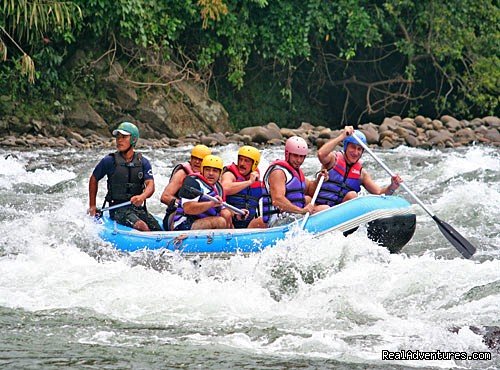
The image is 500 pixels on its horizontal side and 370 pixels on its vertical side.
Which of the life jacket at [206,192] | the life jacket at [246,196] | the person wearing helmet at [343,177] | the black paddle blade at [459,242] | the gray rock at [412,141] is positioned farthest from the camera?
the gray rock at [412,141]

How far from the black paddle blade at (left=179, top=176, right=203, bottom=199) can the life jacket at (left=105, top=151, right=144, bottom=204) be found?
61 cm

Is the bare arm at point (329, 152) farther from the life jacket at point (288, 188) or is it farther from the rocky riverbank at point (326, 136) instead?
the rocky riverbank at point (326, 136)

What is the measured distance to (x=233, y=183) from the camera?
8.12 metres

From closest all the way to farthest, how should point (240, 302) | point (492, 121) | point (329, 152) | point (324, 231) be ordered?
point (240, 302)
point (324, 231)
point (329, 152)
point (492, 121)

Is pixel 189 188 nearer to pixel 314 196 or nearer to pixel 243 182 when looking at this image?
pixel 243 182

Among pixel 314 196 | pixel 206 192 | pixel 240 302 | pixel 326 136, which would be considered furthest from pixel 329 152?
pixel 326 136

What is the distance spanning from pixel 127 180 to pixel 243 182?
1071 millimetres

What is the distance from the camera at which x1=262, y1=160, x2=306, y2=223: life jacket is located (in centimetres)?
801

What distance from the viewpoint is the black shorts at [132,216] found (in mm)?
8438

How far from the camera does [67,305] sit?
6832 millimetres

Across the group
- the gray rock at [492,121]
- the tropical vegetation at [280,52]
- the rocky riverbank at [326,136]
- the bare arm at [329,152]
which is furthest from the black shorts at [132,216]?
the gray rock at [492,121]

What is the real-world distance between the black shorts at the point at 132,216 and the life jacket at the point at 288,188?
104 centimetres

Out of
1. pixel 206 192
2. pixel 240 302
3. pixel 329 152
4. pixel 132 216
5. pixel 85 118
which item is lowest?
pixel 85 118

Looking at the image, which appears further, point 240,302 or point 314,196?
point 314,196
